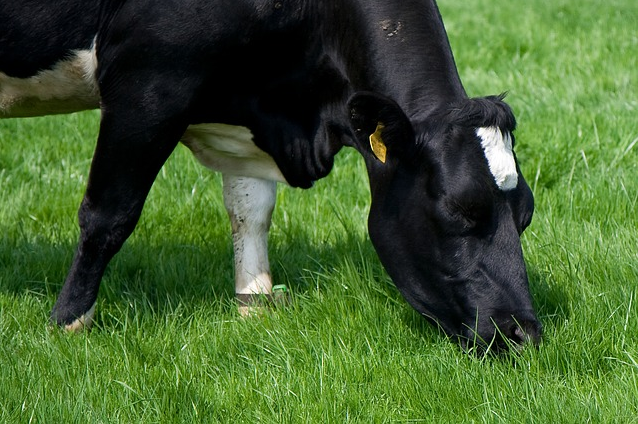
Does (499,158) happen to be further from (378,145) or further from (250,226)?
(250,226)

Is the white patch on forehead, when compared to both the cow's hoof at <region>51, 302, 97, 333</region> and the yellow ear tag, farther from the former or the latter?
the cow's hoof at <region>51, 302, 97, 333</region>

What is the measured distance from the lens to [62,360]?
12.1 ft

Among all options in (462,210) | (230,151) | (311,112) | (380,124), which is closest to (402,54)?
(380,124)

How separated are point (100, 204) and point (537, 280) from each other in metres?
1.90

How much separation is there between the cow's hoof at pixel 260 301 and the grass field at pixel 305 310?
68mm

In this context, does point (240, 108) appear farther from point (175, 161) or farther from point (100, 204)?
point (175, 161)

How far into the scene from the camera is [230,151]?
4633 mm

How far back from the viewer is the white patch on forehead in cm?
372

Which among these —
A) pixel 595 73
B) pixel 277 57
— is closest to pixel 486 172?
pixel 277 57

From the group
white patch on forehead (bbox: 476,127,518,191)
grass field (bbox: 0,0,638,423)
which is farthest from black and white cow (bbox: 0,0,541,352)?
grass field (bbox: 0,0,638,423)

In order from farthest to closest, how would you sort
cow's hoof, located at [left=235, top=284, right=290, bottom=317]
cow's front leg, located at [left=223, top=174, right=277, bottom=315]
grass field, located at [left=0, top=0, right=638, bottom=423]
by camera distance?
cow's front leg, located at [left=223, top=174, right=277, bottom=315], cow's hoof, located at [left=235, top=284, right=290, bottom=317], grass field, located at [left=0, top=0, right=638, bottom=423]

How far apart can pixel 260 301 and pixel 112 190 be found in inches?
34.5

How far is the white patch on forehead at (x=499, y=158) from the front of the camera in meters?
3.72

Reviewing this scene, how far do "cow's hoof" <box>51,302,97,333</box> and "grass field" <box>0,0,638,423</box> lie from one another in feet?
0.23
